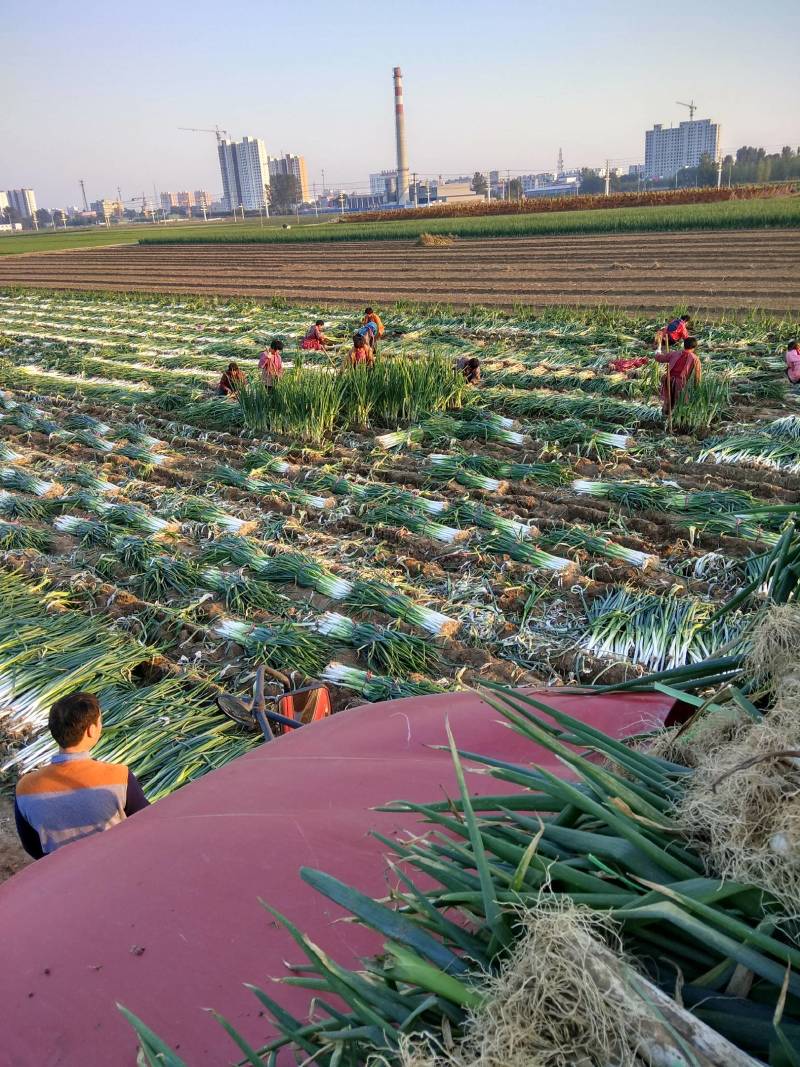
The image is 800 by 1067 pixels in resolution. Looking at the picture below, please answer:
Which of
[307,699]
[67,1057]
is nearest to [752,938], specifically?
[67,1057]

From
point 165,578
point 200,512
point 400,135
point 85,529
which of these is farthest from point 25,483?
point 400,135

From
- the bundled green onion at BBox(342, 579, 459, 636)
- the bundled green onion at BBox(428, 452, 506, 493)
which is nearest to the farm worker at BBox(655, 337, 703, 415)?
the bundled green onion at BBox(428, 452, 506, 493)

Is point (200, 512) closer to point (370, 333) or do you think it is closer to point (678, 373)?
point (678, 373)

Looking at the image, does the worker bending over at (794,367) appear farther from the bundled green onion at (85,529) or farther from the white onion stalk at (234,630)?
the bundled green onion at (85,529)

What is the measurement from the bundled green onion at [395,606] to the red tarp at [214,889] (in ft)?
8.52

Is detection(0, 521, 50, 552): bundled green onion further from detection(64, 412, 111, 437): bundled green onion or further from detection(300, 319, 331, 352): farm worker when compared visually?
detection(300, 319, 331, 352): farm worker

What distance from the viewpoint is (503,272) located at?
23.2m

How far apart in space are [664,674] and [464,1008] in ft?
3.10

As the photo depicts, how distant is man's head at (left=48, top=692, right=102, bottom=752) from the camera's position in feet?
9.14

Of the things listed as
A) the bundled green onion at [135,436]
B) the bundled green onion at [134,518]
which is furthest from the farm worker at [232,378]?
the bundled green onion at [134,518]

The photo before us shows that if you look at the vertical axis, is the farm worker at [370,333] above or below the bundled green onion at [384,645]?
above

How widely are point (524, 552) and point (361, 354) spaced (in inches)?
199

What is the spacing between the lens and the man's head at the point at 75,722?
2.79 meters

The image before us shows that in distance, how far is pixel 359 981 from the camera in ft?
3.62
